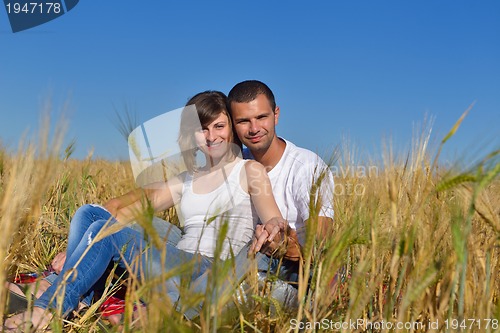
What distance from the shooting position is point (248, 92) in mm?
2275

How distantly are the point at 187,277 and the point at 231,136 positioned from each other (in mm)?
1445

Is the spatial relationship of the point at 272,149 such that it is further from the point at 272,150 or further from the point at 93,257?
the point at 93,257

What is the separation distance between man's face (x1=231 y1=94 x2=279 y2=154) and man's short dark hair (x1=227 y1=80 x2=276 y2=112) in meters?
0.02

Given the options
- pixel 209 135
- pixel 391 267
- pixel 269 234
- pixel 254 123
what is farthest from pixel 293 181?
pixel 391 267

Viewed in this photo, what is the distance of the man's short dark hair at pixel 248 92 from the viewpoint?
2.26 metres

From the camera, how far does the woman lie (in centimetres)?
178

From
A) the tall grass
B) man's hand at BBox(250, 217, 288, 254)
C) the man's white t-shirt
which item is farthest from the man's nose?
the tall grass

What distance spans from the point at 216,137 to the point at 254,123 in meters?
0.18

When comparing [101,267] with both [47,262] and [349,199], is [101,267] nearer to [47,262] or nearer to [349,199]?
[47,262]

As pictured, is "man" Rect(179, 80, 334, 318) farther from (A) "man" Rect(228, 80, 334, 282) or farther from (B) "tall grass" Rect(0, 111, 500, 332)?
(B) "tall grass" Rect(0, 111, 500, 332)

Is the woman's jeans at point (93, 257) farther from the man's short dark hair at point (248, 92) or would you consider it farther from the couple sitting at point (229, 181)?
the man's short dark hair at point (248, 92)

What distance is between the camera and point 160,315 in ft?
2.80

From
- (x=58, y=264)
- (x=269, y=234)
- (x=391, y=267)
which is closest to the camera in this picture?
(x=391, y=267)

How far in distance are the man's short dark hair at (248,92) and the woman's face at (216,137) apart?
10cm
